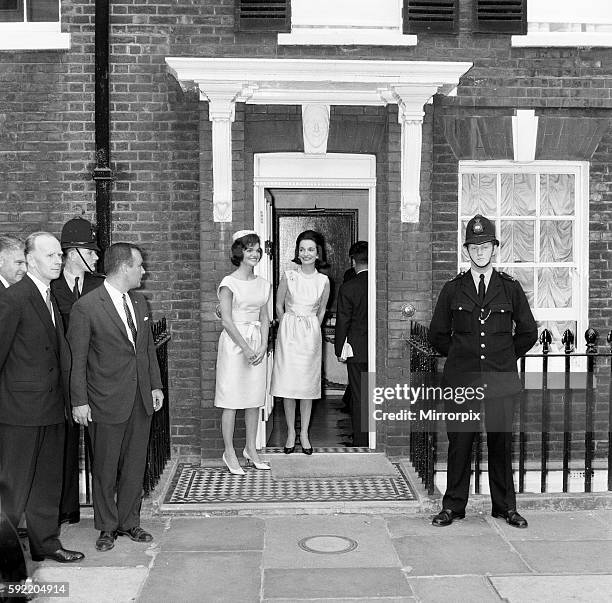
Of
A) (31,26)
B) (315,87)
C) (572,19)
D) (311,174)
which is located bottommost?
(311,174)

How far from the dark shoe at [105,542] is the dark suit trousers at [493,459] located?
7.63 feet

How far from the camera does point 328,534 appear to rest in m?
5.99

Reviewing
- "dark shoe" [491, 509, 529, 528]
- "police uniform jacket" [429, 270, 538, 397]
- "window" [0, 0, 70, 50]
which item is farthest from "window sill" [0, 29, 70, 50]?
"dark shoe" [491, 509, 529, 528]

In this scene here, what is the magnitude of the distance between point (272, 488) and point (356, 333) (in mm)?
1946

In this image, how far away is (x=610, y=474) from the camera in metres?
6.77

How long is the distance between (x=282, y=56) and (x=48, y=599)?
5.02 metres

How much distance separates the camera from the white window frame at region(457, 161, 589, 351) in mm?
8266

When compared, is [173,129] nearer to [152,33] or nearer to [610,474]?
[152,33]

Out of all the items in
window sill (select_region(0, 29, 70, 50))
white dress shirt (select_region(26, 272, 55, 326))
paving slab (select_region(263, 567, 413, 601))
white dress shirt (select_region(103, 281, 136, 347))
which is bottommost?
paving slab (select_region(263, 567, 413, 601))

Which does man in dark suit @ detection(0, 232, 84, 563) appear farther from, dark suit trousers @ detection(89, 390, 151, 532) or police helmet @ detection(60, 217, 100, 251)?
police helmet @ detection(60, 217, 100, 251)

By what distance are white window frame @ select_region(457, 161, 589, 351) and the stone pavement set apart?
241 cm

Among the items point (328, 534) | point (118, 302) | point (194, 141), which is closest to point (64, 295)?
point (118, 302)

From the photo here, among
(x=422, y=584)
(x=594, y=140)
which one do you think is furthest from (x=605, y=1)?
(x=422, y=584)

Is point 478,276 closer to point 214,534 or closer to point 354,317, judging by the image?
point 354,317
